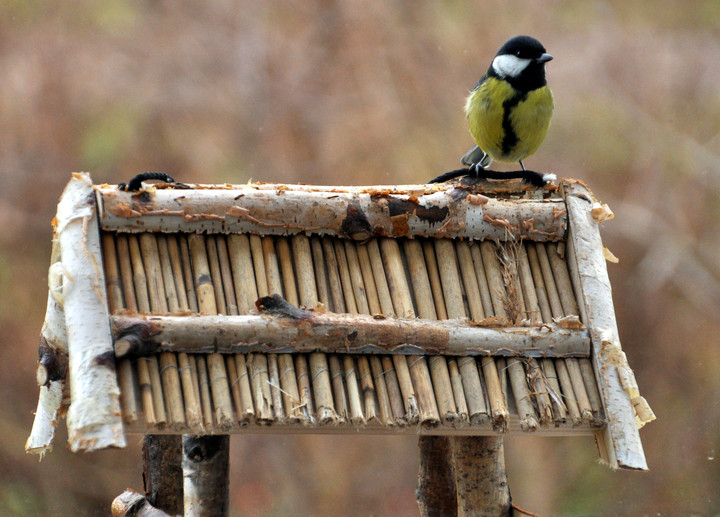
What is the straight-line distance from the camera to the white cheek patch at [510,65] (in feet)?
5.69

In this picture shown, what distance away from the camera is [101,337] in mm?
1102

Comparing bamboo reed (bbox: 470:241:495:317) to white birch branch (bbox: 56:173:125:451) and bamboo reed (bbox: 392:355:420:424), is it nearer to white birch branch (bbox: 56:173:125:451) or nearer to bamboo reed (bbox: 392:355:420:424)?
bamboo reed (bbox: 392:355:420:424)

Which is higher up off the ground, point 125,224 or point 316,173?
point 316,173

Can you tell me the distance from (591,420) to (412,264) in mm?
349

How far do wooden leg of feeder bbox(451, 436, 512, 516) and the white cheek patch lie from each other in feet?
2.55

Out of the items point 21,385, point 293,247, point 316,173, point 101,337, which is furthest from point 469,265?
point 21,385

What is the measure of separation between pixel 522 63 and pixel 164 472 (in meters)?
1.07

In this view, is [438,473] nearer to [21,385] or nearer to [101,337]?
[101,337]

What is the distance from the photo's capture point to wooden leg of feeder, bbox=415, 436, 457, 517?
1.63m

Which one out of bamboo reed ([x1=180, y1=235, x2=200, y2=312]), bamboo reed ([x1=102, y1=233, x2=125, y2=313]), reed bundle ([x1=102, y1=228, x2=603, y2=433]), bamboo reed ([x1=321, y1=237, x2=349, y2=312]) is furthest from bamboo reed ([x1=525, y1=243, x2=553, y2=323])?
bamboo reed ([x1=102, y1=233, x2=125, y2=313])

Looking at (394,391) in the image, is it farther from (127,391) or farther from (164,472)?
(164,472)

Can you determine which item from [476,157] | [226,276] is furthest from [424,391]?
[476,157]

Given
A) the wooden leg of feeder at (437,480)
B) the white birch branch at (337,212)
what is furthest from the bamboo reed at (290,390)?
the wooden leg of feeder at (437,480)

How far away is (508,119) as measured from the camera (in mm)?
1763
